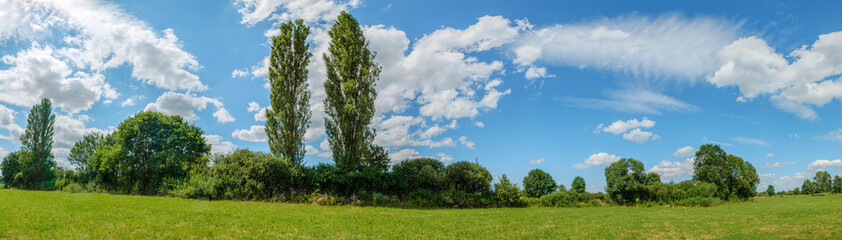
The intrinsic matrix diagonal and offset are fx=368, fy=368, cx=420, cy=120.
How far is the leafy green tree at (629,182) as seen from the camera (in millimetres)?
32344

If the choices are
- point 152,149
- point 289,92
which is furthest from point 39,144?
point 289,92

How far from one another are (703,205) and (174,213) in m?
35.6

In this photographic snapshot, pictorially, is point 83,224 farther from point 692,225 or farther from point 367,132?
point 692,225

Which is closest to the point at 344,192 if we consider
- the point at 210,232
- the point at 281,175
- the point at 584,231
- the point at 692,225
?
the point at 281,175

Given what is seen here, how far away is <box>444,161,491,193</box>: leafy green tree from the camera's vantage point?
25.1 metres

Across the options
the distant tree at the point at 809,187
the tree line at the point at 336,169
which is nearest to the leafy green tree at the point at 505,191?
the tree line at the point at 336,169

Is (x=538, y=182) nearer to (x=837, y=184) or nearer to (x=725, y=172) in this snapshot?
(x=725, y=172)

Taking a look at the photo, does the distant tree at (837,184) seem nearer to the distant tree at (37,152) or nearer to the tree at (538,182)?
the tree at (538,182)

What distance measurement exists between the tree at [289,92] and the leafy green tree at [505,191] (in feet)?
47.6

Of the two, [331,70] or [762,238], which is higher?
[331,70]

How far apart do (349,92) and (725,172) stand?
39653 millimetres

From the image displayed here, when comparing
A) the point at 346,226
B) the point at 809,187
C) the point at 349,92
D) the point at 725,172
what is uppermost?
the point at 349,92

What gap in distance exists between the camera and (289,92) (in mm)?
28234

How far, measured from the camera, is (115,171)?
117 feet
